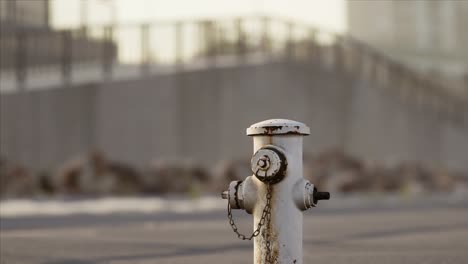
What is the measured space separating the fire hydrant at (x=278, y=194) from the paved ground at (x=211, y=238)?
7.49 feet

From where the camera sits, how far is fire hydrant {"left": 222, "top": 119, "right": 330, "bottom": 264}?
5730 mm

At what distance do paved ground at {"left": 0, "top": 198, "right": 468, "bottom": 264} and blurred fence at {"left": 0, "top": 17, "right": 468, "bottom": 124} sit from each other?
8.81 m

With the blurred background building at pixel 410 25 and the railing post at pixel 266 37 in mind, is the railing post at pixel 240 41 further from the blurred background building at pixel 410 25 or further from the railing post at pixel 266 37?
the blurred background building at pixel 410 25

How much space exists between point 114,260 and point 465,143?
20.2 metres

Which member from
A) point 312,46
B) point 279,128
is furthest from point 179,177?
point 279,128

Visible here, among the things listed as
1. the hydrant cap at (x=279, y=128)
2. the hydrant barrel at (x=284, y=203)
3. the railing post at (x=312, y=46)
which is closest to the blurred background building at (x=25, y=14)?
the railing post at (x=312, y=46)

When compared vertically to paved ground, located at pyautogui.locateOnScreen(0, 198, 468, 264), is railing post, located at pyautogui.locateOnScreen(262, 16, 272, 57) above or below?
above

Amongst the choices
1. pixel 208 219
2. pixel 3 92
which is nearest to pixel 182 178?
pixel 3 92

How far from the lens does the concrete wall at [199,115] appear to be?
2125 centimetres

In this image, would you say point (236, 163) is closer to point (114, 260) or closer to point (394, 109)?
point (394, 109)

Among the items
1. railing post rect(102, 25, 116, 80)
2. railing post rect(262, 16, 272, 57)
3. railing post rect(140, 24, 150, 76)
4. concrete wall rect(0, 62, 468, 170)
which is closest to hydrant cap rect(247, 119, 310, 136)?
concrete wall rect(0, 62, 468, 170)

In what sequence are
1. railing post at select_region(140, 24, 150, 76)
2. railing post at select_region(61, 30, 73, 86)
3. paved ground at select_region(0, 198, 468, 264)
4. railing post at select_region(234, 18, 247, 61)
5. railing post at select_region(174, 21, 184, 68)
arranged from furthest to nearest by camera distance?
railing post at select_region(234, 18, 247, 61)
railing post at select_region(174, 21, 184, 68)
railing post at select_region(140, 24, 150, 76)
railing post at select_region(61, 30, 73, 86)
paved ground at select_region(0, 198, 468, 264)

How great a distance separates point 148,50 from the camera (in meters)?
23.9

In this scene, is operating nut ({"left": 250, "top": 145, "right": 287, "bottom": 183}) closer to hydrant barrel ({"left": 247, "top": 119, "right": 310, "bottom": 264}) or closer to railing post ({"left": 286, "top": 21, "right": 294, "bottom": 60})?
hydrant barrel ({"left": 247, "top": 119, "right": 310, "bottom": 264})
